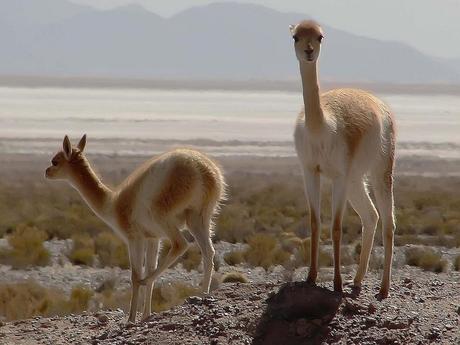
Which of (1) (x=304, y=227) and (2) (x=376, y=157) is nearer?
(2) (x=376, y=157)

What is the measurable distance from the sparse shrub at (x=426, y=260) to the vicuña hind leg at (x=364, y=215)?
7.87 metres

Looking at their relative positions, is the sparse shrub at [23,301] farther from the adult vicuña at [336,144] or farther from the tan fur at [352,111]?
the tan fur at [352,111]

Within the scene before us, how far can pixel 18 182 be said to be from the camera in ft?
134

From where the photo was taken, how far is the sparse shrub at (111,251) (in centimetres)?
1935

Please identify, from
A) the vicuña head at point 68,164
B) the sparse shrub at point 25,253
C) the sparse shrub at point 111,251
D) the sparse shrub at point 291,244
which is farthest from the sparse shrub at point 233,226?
the vicuña head at point 68,164

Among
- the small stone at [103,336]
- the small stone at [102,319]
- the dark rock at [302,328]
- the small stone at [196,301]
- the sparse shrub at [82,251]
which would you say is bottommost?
the sparse shrub at [82,251]

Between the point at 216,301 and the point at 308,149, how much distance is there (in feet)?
5.41

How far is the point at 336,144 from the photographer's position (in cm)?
891

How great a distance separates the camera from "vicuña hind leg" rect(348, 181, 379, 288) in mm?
10125

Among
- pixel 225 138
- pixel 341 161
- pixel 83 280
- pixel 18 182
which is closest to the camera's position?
pixel 341 161

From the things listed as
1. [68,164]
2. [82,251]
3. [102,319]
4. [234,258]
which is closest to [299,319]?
[102,319]

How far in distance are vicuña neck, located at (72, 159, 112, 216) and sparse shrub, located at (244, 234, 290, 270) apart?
8.13 meters

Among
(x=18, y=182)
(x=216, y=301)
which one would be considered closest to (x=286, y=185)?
(x=18, y=182)

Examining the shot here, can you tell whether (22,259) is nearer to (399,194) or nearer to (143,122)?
(399,194)
